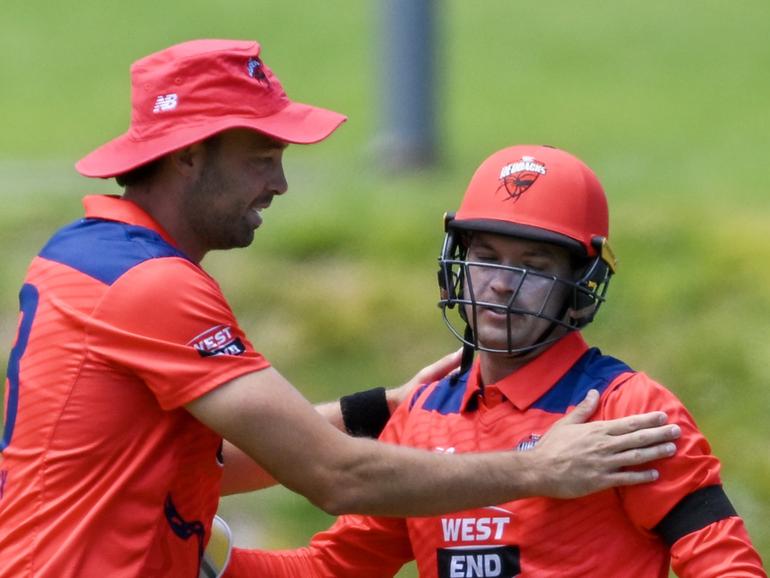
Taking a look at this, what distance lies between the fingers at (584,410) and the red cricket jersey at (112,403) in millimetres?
723

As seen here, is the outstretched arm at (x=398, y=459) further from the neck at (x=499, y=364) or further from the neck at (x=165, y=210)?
the neck at (x=165, y=210)

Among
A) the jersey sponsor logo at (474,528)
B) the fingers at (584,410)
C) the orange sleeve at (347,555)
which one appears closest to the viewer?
the fingers at (584,410)

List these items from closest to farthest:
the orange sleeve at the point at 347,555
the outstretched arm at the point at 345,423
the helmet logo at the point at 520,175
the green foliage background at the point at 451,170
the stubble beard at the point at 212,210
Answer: the helmet logo at the point at 520,175 → the stubble beard at the point at 212,210 → the orange sleeve at the point at 347,555 → the outstretched arm at the point at 345,423 → the green foliage background at the point at 451,170

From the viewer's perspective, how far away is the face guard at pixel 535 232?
392cm

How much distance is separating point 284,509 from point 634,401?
4680 mm

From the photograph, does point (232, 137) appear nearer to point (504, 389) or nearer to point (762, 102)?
point (504, 389)

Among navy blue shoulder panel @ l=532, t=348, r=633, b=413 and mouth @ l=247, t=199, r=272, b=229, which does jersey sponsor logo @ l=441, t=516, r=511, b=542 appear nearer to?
navy blue shoulder panel @ l=532, t=348, r=633, b=413

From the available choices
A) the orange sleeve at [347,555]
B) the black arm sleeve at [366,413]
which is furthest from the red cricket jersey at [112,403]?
the black arm sleeve at [366,413]

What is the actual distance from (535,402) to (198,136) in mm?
1037

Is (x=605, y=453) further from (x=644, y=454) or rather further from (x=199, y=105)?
(x=199, y=105)

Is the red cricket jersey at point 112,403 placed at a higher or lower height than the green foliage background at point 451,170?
higher

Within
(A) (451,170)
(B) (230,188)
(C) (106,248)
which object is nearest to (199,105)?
(B) (230,188)

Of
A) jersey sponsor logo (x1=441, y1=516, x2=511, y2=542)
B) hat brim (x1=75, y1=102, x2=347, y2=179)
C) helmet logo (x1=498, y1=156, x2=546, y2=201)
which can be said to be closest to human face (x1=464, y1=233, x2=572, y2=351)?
helmet logo (x1=498, y1=156, x2=546, y2=201)

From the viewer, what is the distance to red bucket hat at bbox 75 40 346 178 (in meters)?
4.03
